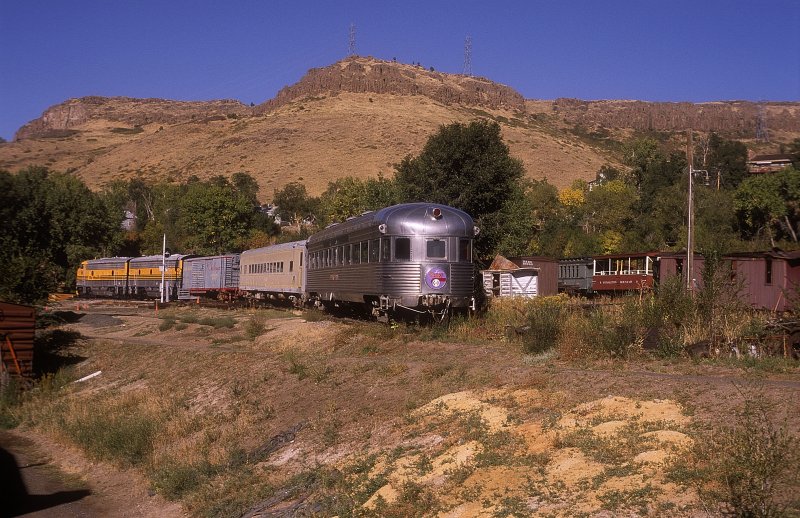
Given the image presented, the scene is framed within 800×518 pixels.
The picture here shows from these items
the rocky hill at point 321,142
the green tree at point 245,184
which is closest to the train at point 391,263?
the green tree at point 245,184

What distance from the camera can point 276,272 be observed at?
38625mm

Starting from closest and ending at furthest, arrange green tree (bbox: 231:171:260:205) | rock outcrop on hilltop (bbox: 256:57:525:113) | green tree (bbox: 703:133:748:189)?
green tree (bbox: 703:133:748:189)
green tree (bbox: 231:171:260:205)
rock outcrop on hilltop (bbox: 256:57:525:113)

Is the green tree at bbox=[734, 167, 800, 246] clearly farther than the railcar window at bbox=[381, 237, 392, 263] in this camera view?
Yes

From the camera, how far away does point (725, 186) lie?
80.8m

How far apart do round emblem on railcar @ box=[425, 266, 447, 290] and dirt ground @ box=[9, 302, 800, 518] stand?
1942mm

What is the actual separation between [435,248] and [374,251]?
70.8 inches

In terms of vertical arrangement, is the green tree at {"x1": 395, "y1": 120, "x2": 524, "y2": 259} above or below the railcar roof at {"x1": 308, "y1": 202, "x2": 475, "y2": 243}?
above

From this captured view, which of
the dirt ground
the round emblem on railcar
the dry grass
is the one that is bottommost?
the dirt ground

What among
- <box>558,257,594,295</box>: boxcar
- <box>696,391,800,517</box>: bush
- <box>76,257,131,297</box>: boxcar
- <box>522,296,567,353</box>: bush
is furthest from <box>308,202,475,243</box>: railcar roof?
<box>76,257,131,297</box>: boxcar

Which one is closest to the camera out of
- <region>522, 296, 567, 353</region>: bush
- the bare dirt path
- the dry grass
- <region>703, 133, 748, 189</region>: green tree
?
the bare dirt path

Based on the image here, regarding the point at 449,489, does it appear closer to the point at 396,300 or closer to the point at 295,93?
the point at 396,300

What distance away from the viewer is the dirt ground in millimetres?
8281

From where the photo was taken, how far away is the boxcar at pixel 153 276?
54.3 metres

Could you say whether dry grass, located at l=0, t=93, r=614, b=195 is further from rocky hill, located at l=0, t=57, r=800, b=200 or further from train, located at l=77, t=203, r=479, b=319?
train, located at l=77, t=203, r=479, b=319
